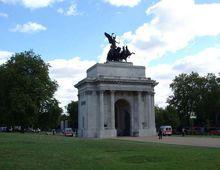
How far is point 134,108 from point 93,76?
801cm

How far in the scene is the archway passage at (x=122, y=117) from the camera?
62.9 metres

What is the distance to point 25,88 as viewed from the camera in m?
68.8

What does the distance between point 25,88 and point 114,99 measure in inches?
703

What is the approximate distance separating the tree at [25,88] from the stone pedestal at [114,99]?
9.75 meters

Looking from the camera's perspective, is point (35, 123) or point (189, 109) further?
point (189, 109)

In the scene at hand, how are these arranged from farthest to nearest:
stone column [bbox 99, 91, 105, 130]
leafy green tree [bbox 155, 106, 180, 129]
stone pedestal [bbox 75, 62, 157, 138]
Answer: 1. leafy green tree [bbox 155, 106, 180, 129]
2. stone pedestal [bbox 75, 62, 157, 138]
3. stone column [bbox 99, 91, 105, 130]

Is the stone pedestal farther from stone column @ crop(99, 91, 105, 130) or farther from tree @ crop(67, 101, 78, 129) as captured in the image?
tree @ crop(67, 101, 78, 129)

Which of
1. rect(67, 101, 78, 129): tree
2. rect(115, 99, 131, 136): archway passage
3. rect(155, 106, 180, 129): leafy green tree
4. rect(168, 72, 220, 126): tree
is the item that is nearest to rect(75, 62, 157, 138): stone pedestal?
rect(115, 99, 131, 136): archway passage

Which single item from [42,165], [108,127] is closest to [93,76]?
[108,127]

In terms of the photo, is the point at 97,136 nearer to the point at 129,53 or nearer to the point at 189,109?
the point at 129,53

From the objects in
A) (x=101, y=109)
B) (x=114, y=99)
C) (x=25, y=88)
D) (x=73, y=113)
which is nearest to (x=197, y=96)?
(x=114, y=99)

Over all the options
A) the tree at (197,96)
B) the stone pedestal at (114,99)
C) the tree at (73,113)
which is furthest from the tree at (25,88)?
the tree at (73,113)

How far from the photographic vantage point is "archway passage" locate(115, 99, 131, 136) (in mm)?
62875

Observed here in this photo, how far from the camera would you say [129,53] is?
62062 millimetres
